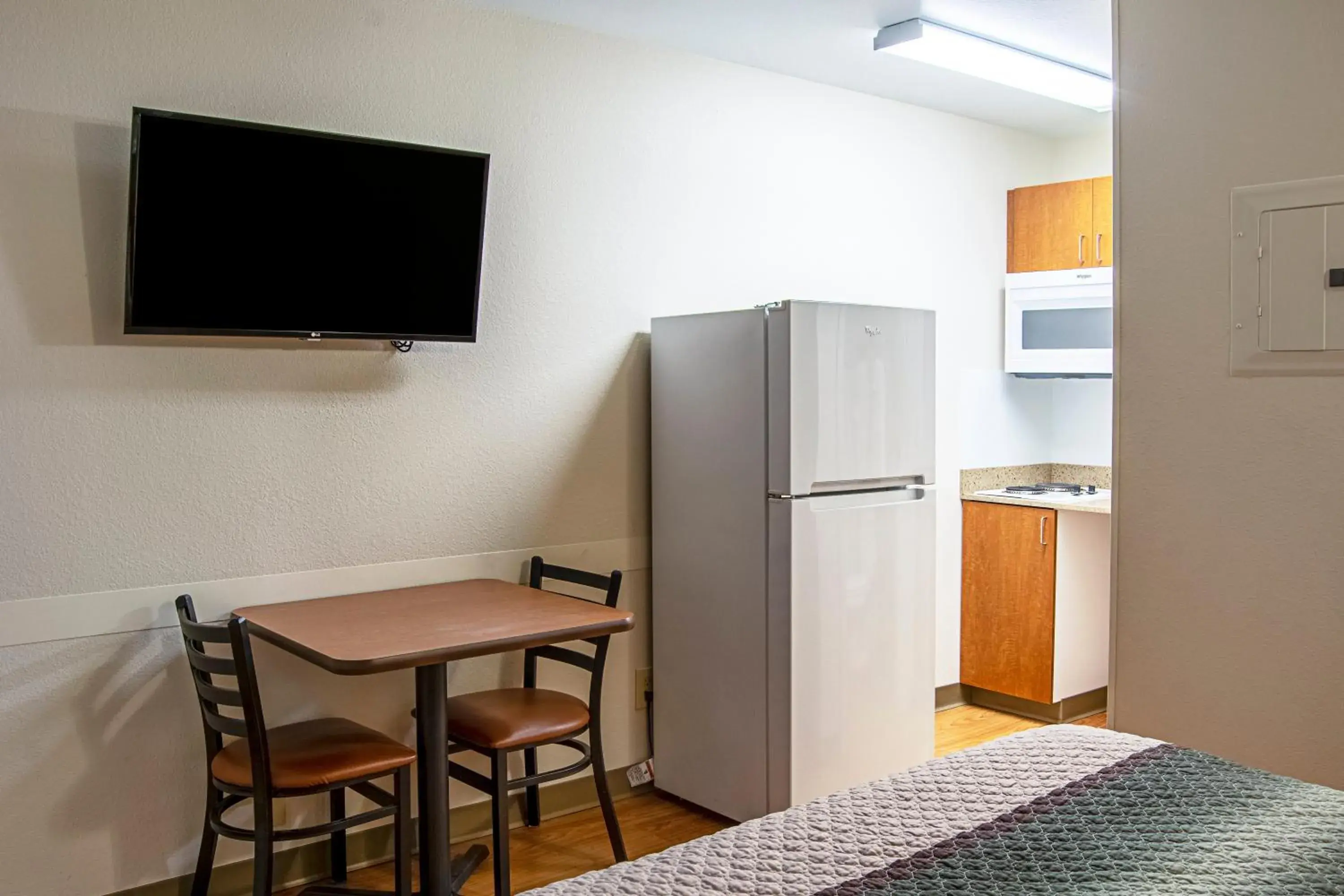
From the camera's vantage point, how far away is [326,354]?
10.8ft

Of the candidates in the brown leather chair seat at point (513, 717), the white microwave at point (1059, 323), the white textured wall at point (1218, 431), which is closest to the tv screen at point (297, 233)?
the brown leather chair seat at point (513, 717)

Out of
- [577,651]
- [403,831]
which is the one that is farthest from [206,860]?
[577,651]

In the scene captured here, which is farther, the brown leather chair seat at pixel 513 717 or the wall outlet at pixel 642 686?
the wall outlet at pixel 642 686

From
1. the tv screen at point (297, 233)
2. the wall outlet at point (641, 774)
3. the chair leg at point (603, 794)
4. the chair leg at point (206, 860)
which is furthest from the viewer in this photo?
the wall outlet at point (641, 774)

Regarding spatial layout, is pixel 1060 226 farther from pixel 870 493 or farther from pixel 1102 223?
pixel 870 493

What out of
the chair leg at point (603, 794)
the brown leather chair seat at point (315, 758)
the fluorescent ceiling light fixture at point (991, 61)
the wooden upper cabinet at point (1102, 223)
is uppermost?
the fluorescent ceiling light fixture at point (991, 61)

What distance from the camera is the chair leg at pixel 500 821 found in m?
2.96

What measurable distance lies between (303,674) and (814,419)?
1.65 meters

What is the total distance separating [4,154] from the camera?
276 cm

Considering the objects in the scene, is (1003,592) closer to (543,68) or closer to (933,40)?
(933,40)

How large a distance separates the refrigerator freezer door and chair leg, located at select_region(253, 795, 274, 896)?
165cm

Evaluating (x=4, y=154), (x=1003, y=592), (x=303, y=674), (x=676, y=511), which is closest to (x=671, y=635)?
(x=676, y=511)

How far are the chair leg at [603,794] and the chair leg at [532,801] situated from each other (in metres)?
0.37

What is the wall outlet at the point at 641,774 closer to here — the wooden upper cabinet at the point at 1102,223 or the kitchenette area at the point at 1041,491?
the kitchenette area at the point at 1041,491
